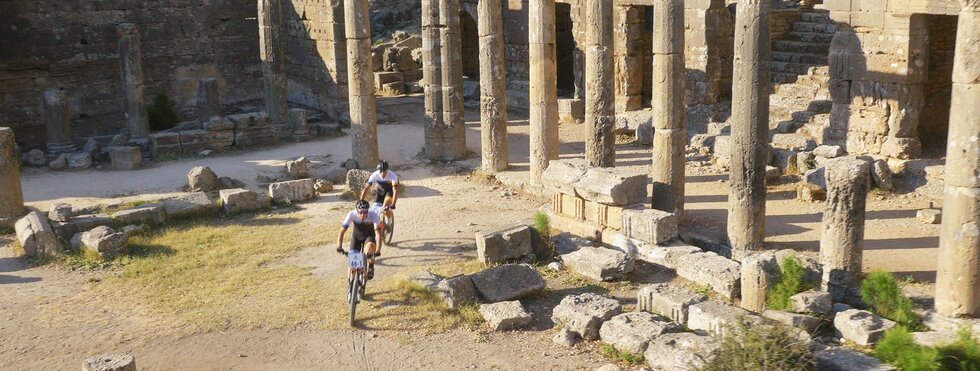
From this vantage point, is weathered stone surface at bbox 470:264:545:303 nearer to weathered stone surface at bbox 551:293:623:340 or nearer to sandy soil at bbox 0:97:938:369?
sandy soil at bbox 0:97:938:369

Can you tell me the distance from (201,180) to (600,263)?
959 centimetres

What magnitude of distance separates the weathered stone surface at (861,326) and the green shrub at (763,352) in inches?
44.9

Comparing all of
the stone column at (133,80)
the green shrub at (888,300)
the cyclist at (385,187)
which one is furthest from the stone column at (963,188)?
the stone column at (133,80)

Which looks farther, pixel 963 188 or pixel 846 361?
pixel 963 188

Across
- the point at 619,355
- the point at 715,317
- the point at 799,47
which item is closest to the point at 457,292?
the point at 619,355

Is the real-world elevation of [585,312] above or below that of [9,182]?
below

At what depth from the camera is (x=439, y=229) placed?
17.7m

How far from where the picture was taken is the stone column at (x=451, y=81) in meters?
21.7

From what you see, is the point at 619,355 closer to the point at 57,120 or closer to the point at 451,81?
the point at 451,81

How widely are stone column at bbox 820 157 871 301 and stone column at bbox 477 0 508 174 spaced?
8.43m

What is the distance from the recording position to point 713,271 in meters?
13.9

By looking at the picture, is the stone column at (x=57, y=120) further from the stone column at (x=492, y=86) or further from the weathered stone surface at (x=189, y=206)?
the stone column at (x=492, y=86)

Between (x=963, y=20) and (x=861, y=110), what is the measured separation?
8.29 metres

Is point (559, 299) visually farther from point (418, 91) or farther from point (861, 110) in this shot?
point (418, 91)
